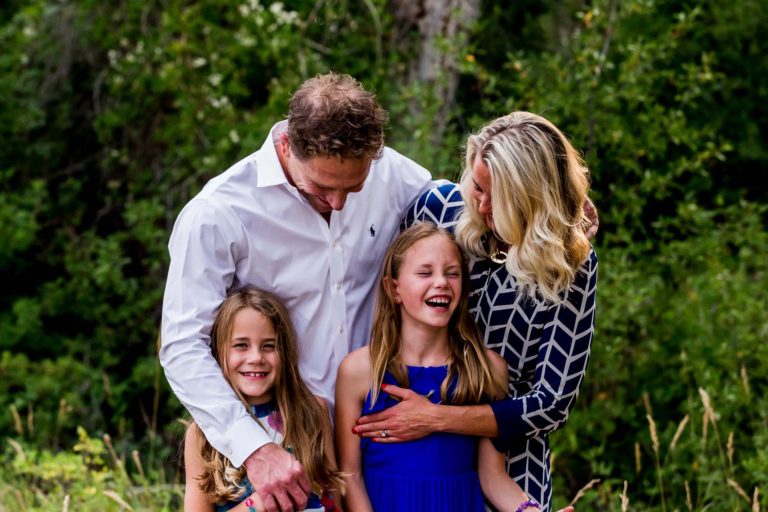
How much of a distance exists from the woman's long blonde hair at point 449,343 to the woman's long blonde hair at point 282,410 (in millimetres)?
218

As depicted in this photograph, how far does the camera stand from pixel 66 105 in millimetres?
8117

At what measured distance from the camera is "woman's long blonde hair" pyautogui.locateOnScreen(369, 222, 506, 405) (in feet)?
10.8

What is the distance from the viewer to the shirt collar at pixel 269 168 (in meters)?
3.27

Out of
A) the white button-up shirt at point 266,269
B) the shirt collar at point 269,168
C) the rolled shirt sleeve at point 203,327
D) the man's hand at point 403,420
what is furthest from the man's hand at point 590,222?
the rolled shirt sleeve at point 203,327

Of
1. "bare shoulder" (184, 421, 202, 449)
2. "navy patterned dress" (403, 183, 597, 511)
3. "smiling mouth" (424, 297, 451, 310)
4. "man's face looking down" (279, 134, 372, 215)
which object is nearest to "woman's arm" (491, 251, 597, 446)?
"navy patterned dress" (403, 183, 597, 511)

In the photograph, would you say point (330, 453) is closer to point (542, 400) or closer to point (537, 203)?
point (542, 400)

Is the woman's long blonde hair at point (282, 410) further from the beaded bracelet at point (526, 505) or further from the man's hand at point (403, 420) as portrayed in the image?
the beaded bracelet at point (526, 505)

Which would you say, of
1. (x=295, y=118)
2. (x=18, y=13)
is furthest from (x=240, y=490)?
(x=18, y=13)

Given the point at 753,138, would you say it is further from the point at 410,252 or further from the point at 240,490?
the point at 240,490

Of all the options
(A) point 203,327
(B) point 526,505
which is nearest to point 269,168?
(A) point 203,327

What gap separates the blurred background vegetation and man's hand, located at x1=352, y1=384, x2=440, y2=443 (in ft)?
5.12

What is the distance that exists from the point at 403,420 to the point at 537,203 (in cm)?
75

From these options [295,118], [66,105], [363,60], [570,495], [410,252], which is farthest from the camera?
[66,105]

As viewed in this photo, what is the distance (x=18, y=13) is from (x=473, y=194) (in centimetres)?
608
